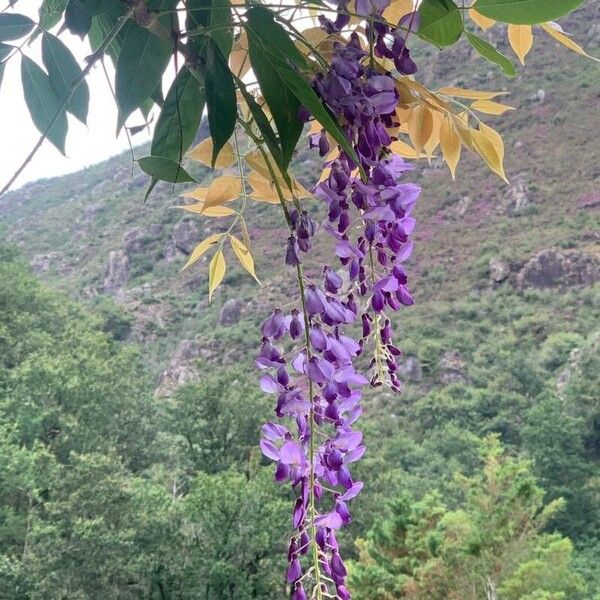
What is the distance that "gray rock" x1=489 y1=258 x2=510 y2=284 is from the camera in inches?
681

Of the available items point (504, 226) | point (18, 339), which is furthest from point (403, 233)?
point (504, 226)

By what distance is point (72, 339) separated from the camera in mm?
10734

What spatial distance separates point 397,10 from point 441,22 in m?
0.07

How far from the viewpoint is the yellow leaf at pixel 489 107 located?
27 centimetres

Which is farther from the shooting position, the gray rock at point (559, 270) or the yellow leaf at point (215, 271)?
the gray rock at point (559, 270)

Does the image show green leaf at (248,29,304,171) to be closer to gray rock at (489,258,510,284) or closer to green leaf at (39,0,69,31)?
green leaf at (39,0,69,31)

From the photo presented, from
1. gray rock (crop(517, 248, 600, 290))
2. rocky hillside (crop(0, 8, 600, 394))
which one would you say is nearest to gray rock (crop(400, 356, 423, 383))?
rocky hillside (crop(0, 8, 600, 394))

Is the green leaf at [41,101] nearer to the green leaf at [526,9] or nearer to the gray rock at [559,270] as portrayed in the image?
the green leaf at [526,9]

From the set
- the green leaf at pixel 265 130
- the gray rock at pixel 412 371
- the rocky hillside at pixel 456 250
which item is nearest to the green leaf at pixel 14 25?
the green leaf at pixel 265 130

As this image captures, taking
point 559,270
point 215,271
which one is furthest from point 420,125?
point 559,270

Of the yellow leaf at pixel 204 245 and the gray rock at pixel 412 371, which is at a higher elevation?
the yellow leaf at pixel 204 245

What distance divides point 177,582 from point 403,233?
6854 millimetres

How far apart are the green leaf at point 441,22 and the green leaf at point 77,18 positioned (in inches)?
4.6

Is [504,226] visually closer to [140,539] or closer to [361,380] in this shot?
[140,539]
